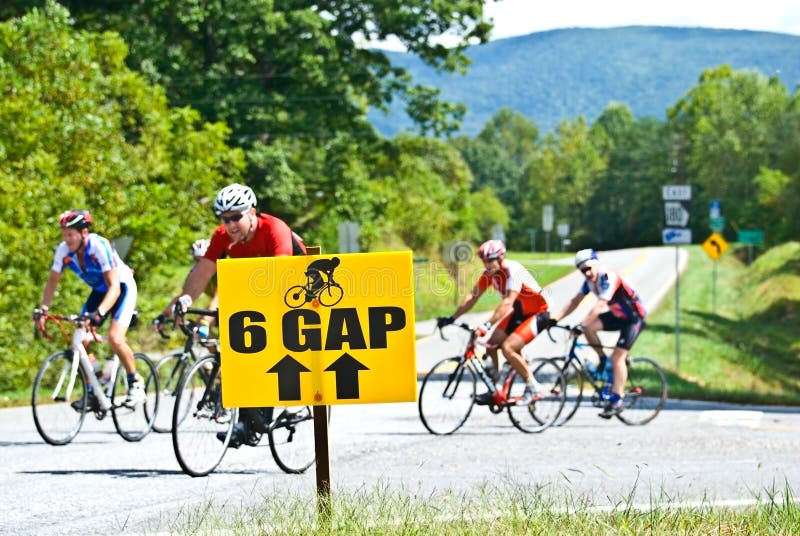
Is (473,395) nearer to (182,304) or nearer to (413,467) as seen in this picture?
(413,467)

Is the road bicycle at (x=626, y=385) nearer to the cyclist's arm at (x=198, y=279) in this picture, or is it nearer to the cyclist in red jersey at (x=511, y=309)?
the cyclist in red jersey at (x=511, y=309)

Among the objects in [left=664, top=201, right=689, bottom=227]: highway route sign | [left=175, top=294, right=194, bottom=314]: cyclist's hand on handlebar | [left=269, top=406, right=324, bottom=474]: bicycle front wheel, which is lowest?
[left=269, top=406, right=324, bottom=474]: bicycle front wheel

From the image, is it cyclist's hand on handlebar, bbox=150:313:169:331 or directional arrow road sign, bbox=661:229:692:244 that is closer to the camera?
cyclist's hand on handlebar, bbox=150:313:169:331

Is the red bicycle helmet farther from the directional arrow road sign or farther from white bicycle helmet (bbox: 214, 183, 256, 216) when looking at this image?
the directional arrow road sign

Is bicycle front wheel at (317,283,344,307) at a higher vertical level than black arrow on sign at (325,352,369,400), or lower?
higher

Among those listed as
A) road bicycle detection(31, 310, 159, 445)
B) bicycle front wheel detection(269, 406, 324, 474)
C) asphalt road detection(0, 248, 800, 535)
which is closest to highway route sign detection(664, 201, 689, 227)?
asphalt road detection(0, 248, 800, 535)

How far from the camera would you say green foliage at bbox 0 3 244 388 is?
827 inches

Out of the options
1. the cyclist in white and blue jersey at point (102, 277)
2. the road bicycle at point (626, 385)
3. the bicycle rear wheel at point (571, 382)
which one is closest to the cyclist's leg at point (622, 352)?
the road bicycle at point (626, 385)

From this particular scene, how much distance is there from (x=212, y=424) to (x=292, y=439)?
627 millimetres

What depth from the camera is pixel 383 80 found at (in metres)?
37.4

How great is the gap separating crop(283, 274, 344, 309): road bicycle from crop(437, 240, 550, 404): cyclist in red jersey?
18.4 ft

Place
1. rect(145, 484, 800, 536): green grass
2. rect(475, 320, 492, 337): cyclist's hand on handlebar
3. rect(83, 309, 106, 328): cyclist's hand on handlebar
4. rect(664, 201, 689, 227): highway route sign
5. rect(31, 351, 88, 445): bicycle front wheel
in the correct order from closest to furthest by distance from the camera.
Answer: rect(145, 484, 800, 536): green grass < rect(83, 309, 106, 328): cyclist's hand on handlebar < rect(31, 351, 88, 445): bicycle front wheel < rect(475, 320, 492, 337): cyclist's hand on handlebar < rect(664, 201, 689, 227): highway route sign

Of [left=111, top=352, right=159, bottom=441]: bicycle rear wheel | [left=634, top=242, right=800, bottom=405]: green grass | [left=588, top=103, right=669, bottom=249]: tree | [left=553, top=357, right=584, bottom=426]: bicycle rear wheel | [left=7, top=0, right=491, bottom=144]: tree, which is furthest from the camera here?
[left=588, top=103, right=669, bottom=249]: tree

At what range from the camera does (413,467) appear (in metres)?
10.4
